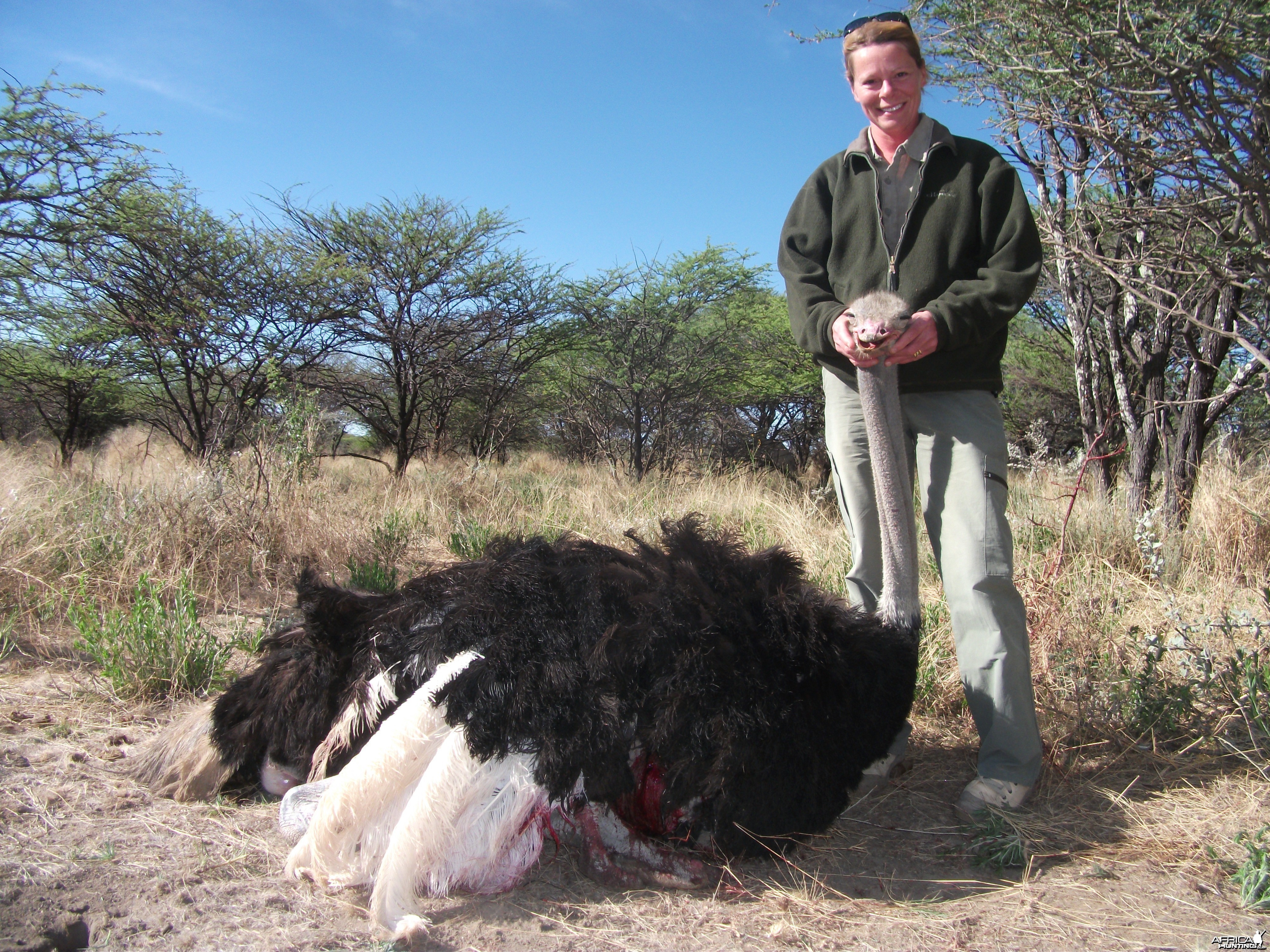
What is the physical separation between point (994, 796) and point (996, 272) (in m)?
1.32

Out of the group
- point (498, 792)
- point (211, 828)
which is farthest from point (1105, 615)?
point (211, 828)

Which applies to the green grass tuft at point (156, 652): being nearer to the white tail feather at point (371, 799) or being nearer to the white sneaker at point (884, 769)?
the white tail feather at point (371, 799)

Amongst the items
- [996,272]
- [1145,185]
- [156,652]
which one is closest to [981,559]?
[996,272]

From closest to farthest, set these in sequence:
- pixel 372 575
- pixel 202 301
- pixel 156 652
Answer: pixel 156 652 → pixel 372 575 → pixel 202 301

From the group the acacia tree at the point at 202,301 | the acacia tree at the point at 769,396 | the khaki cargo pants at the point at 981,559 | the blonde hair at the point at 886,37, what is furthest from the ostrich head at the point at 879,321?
the acacia tree at the point at 769,396

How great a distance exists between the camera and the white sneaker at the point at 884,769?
2377 mm

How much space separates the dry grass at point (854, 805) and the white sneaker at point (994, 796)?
7 centimetres

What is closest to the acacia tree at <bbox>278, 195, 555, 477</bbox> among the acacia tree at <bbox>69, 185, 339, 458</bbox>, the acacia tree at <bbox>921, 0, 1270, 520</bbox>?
the acacia tree at <bbox>69, 185, 339, 458</bbox>

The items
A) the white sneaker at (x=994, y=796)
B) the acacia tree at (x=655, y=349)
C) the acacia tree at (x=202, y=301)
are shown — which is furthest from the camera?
the acacia tree at (x=655, y=349)

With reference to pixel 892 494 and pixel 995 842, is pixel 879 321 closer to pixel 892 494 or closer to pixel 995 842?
pixel 892 494

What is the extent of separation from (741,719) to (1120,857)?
1.05 metres

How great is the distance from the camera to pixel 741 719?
69.4 inches

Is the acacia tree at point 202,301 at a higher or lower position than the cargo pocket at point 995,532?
higher

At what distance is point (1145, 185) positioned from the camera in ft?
18.6
